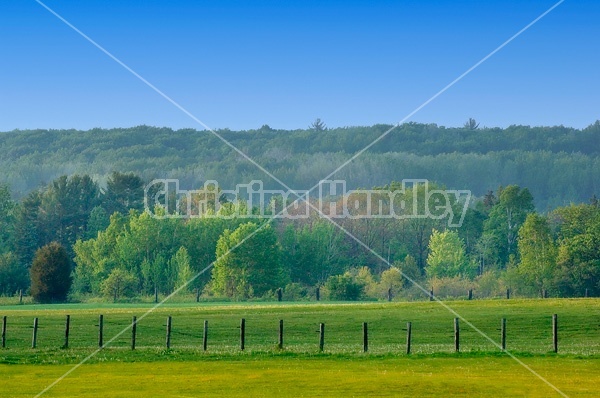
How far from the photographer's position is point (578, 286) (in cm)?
11481

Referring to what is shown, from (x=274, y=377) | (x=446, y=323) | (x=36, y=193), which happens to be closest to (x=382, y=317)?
(x=446, y=323)

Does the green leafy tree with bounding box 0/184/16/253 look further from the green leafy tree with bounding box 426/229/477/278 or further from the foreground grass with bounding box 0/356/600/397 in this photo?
the foreground grass with bounding box 0/356/600/397

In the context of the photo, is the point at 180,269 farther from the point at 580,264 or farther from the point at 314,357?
the point at 314,357

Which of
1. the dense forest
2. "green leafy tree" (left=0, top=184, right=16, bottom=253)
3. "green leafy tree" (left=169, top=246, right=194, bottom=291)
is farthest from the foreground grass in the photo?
"green leafy tree" (left=0, top=184, right=16, bottom=253)

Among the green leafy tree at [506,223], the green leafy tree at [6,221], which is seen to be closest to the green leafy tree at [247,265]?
the green leafy tree at [6,221]

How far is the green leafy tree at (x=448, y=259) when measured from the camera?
140625 mm

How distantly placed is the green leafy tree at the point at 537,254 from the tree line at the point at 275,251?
0.58 feet

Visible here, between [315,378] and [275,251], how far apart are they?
3577 inches

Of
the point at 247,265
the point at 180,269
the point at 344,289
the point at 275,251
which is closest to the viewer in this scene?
the point at 344,289

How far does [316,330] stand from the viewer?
64.1 meters

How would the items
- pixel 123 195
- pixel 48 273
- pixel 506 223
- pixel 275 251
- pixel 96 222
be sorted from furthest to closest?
1. pixel 123 195
2. pixel 506 223
3. pixel 96 222
4. pixel 275 251
5. pixel 48 273

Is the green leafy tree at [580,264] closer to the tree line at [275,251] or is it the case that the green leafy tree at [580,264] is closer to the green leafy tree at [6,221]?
the tree line at [275,251]

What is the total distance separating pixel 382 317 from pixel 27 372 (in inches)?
1503

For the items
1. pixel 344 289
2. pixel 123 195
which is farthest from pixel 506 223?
pixel 123 195
